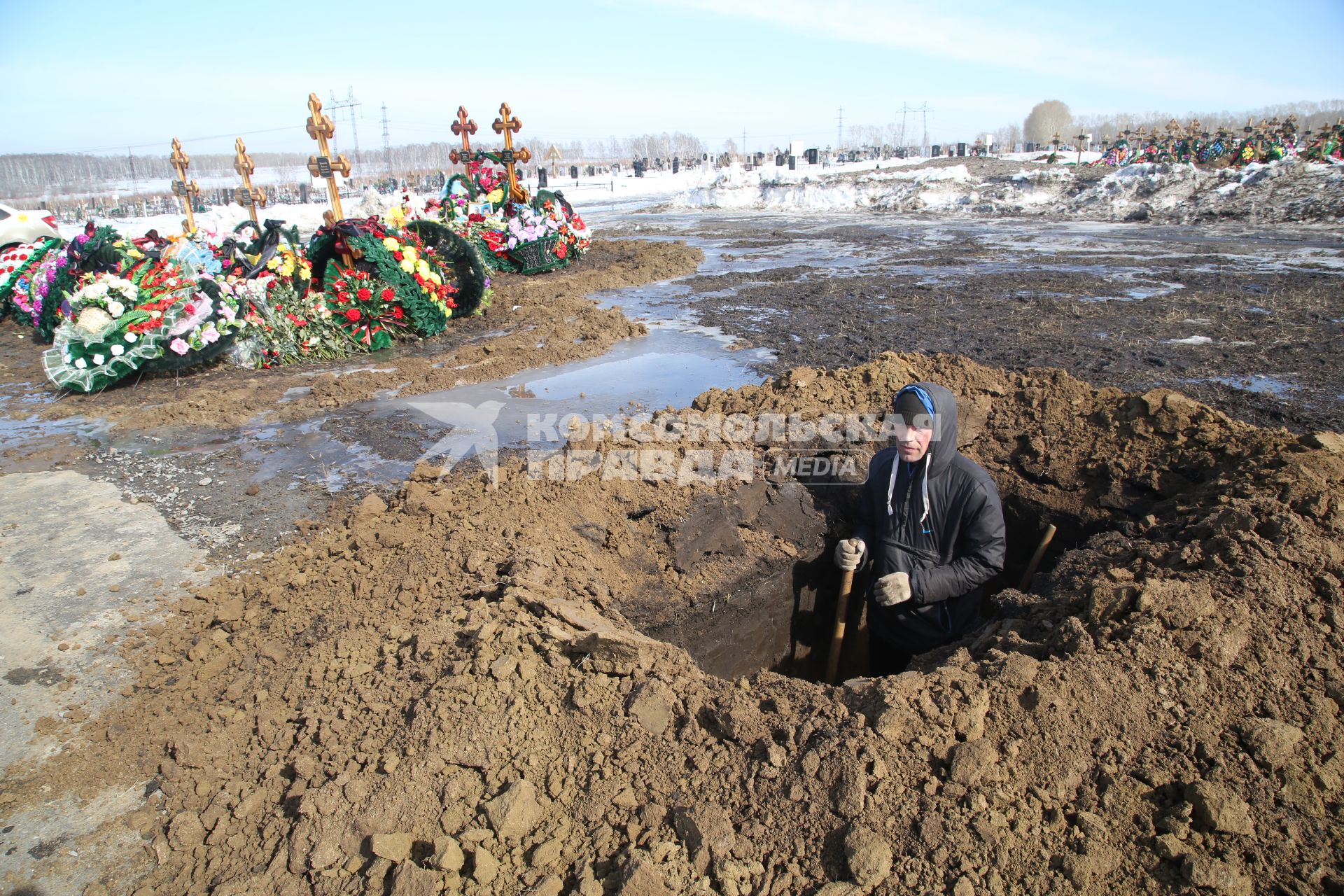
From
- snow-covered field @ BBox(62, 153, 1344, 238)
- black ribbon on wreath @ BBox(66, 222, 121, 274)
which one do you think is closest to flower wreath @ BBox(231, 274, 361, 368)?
black ribbon on wreath @ BBox(66, 222, 121, 274)

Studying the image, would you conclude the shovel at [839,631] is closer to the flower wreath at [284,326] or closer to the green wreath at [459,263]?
the flower wreath at [284,326]

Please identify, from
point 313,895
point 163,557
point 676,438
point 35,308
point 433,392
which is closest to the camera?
point 313,895

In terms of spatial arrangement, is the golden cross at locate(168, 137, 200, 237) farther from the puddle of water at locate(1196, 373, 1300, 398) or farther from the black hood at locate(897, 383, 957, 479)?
the puddle of water at locate(1196, 373, 1300, 398)

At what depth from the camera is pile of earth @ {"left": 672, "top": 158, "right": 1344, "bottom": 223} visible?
764 inches

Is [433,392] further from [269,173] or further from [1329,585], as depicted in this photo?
[269,173]

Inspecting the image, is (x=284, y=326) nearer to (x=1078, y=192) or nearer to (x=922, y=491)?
(x=922, y=491)

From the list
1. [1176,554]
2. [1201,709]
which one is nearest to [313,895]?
[1201,709]

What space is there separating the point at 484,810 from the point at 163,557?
2868 mm

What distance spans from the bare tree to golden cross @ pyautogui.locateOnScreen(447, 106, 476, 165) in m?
84.2

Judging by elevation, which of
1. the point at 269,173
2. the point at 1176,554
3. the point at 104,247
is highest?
the point at 269,173

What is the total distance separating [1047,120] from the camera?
84.4 meters

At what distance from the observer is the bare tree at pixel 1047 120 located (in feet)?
273

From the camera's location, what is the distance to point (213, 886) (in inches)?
76.2

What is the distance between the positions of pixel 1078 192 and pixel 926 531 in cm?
2618
